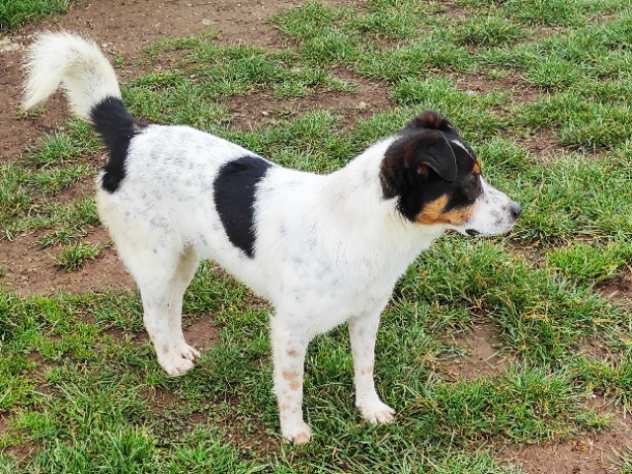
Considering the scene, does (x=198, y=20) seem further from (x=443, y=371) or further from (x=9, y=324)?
(x=443, y=371)

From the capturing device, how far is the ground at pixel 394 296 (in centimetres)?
363

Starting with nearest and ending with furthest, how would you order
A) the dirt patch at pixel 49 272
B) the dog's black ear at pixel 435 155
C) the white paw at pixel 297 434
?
1. the dog's black ear at pixel 435 155
2. the white paw at pixel 297 434
3. the dirt patch at pixel 49 272

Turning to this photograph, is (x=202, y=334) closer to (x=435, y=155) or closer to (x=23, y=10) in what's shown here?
(x=435, y=155)

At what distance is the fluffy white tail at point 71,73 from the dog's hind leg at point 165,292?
0.77 meters

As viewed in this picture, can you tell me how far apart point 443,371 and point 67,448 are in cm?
191

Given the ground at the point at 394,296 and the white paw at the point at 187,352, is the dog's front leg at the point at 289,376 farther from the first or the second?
the white paw at the point at 187,352

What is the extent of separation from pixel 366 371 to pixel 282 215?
93 cm

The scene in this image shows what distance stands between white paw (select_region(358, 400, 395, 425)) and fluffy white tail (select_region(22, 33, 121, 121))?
1998mm

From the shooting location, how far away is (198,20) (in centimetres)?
785

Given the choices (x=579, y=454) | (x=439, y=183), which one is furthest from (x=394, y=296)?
(x=439, y=183)

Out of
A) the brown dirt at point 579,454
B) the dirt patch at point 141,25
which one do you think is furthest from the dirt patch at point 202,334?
the dirt patch at point 141,25

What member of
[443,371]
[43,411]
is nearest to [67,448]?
[43,411]

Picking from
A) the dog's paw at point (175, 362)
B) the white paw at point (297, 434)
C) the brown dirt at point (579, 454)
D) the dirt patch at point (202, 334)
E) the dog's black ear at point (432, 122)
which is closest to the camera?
the dog's black ear at point (432, 122)

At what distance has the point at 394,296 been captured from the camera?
4457 mm
